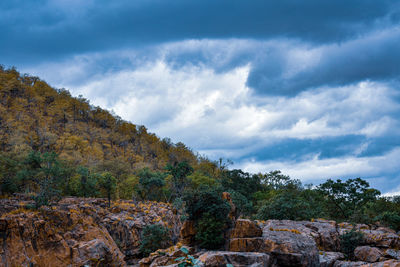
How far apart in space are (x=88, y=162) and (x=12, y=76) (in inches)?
1598

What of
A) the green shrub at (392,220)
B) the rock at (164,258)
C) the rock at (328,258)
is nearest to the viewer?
the rock at (164,258)

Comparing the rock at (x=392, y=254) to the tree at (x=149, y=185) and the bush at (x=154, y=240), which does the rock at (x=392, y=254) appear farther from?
the tree at (x=149, y=185)

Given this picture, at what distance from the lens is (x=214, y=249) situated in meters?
19.2

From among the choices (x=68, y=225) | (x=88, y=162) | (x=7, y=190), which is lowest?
(x=68, y=225)

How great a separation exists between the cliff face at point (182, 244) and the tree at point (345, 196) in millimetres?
16699

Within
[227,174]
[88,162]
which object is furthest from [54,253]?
[88,162]

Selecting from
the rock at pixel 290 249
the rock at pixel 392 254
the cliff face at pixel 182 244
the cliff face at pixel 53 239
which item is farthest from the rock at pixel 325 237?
the cliff face at pixel 53 239

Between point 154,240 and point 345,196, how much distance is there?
2836cm

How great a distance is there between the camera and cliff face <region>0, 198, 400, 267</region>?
1720cm

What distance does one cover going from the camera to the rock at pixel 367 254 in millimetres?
20750

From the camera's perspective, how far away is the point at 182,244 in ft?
63.6

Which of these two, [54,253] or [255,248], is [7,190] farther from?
[255,248]

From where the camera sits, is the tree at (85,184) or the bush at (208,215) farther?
the tree at (85,184)

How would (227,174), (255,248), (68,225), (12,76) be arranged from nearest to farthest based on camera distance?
(255,248) → (68,225) → (227,174) → (12,76)
